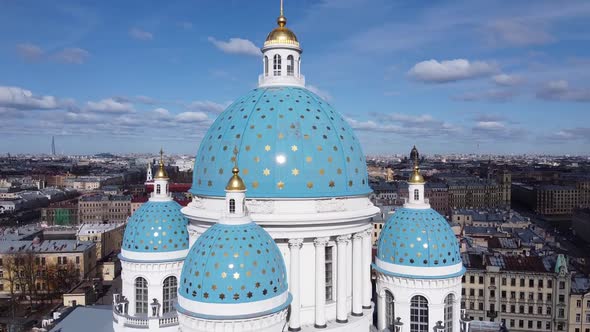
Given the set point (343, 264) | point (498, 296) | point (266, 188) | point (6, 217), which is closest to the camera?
point (266, 188)

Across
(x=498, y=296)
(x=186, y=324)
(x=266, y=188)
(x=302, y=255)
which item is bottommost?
(x=498, y=296)

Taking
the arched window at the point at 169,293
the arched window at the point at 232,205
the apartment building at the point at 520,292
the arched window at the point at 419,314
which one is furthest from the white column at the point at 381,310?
the apartment building at the point at 520,292

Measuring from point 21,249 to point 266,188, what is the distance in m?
55.5

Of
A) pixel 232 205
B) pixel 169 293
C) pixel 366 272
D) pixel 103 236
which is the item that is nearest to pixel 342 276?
pixel 366 272

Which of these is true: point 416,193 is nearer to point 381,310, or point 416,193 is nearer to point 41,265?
point 381,310

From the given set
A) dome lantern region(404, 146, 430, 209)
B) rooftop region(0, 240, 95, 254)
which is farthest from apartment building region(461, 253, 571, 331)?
rooftop region(0, 240, 95, 254)

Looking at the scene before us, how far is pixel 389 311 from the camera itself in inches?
1161

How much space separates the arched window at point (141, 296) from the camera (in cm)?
3111

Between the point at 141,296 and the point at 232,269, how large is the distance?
12.6 m

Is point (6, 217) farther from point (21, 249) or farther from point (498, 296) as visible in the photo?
point (498, 296)

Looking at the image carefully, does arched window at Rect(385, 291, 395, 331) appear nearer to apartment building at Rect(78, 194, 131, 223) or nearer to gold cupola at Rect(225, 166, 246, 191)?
gold cupola at Rect(225, 166, 246, 191)

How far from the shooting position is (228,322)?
2105 centimetres

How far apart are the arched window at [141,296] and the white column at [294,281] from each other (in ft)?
33.6

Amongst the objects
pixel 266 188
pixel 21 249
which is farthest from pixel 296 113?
pixel 21 249
